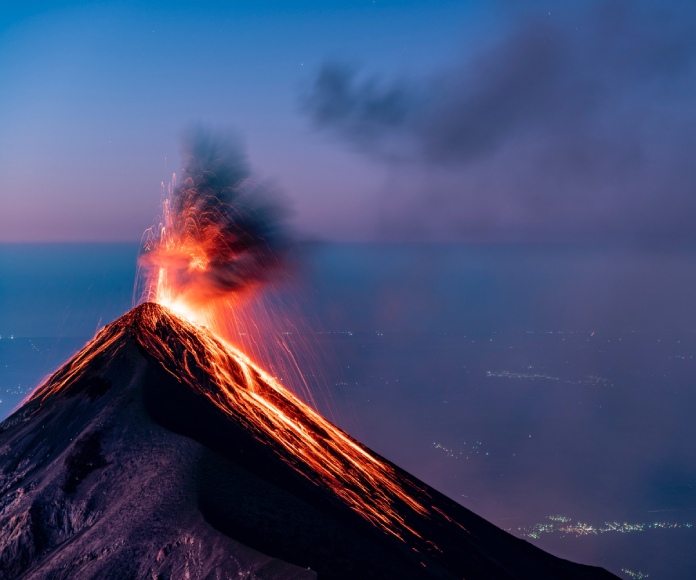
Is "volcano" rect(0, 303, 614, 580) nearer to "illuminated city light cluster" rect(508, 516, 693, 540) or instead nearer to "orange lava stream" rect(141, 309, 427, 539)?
"orange lava stream" rect(141, 309, 427, 539)

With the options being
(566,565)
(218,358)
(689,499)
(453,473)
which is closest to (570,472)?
(689,499)

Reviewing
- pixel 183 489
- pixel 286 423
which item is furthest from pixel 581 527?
pixel 183 489

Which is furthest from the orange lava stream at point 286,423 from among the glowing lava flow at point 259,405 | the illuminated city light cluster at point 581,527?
the illuminated city light cluster at point 581,527

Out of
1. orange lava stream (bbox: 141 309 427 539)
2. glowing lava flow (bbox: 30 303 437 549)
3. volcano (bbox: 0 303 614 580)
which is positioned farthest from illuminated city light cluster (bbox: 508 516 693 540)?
volcano (bbox: 0 303 614 580)

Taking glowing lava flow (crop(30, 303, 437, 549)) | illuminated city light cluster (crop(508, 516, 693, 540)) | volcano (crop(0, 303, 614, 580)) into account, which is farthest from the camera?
illuminated city light cluster (crop(508, 516, 693, 540))

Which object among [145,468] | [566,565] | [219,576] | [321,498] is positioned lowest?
[566,565]

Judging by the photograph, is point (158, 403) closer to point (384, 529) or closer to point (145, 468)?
point (145, 468)
